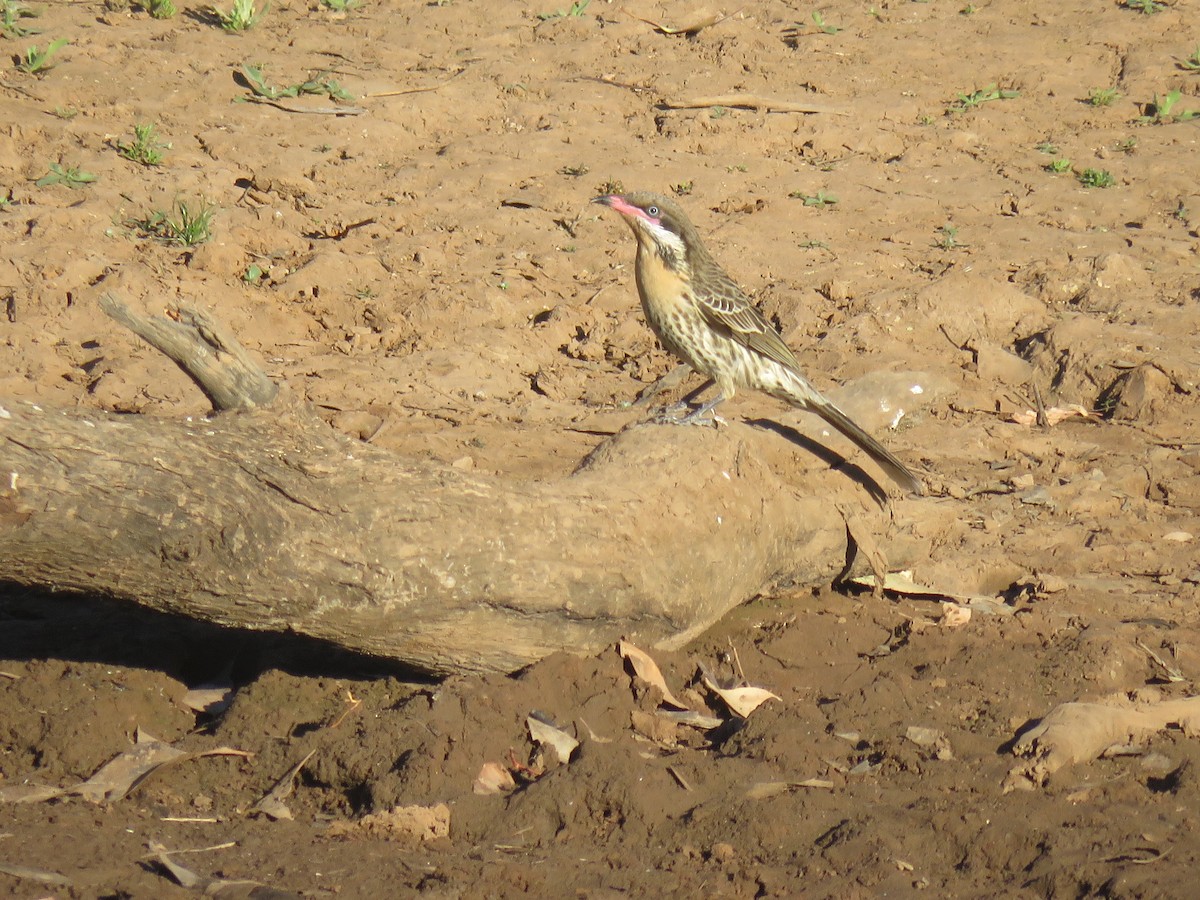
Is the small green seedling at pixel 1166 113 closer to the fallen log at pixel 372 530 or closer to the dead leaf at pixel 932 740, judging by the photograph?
the fallen log at pixel 372 530

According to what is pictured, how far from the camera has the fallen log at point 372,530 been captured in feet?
12.8

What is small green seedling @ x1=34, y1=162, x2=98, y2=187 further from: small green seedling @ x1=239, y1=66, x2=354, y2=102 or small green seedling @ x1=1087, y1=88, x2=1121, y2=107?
small green seedling @ x1=1087, y1=88, x2=1121, y2=107

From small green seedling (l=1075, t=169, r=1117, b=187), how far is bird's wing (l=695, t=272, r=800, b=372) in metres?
3.93

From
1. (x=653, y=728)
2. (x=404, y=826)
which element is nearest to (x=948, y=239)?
(x=653, y=728)

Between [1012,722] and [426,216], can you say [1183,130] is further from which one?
[1012,722]

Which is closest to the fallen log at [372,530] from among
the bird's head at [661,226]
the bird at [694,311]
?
the bird at [694,311]

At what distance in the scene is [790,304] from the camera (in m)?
8.18

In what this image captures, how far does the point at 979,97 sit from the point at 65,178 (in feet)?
22.3

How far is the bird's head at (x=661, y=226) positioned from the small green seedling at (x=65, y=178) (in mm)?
3989

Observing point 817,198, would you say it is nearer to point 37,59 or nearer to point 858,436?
point 858,436

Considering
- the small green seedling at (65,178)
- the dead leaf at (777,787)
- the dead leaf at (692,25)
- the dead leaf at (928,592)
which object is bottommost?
the dead leaf at (928,592)

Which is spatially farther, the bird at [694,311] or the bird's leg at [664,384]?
the bird's leg at [664,384]

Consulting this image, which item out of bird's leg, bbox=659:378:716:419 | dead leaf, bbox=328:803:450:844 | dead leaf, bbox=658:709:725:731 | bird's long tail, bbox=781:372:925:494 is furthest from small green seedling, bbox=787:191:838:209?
dead leaf, bbox=328:803:450:844

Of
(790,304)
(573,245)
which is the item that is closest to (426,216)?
(573,245)
